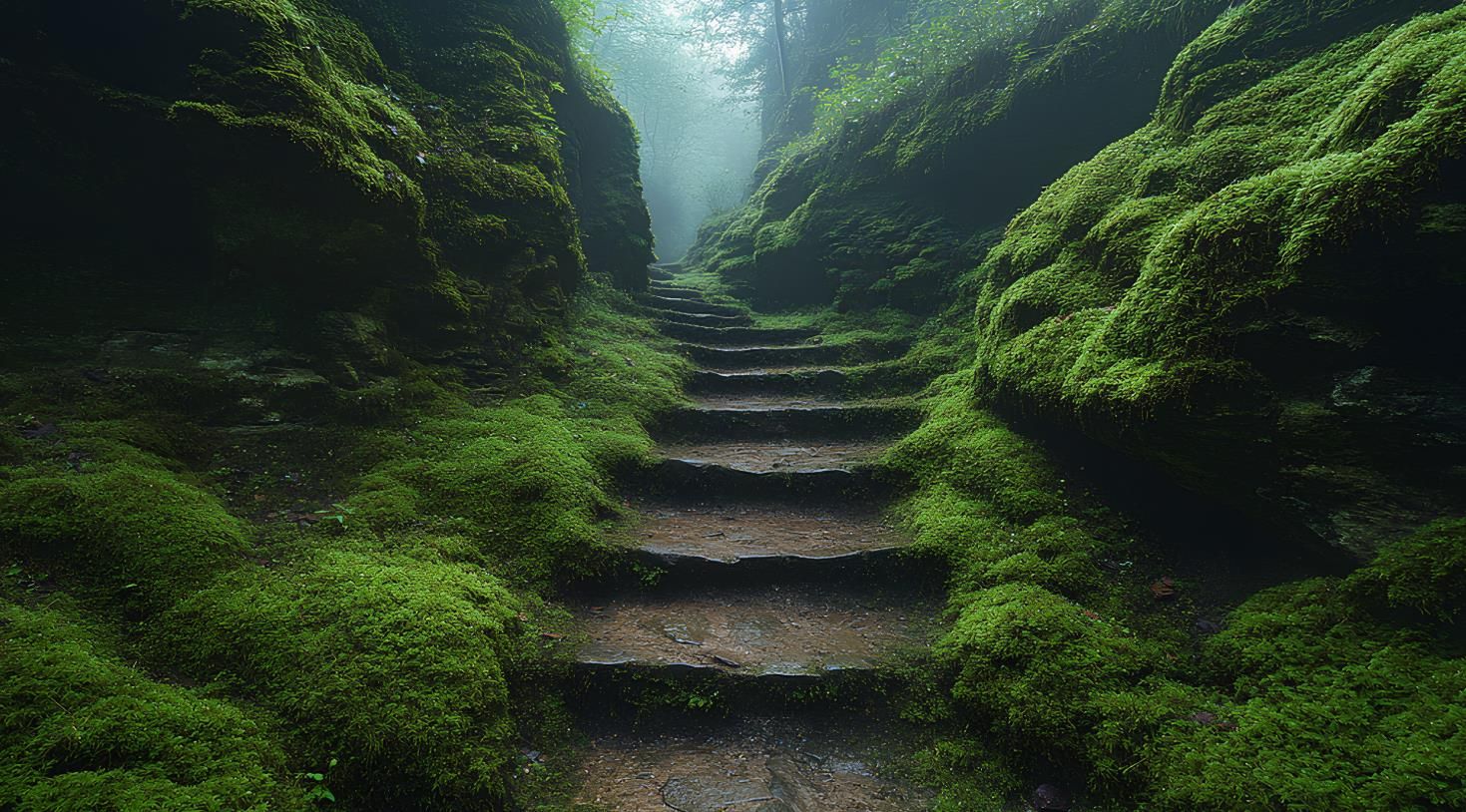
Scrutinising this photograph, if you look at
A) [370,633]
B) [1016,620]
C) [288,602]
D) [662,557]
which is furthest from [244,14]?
[1016,620]

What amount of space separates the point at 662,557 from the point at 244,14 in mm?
5344

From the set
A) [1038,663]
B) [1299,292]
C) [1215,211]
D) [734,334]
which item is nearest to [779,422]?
[734,334]

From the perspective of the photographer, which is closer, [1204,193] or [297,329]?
[1204,193]

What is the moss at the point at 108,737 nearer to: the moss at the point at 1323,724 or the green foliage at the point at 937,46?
the moss at the point at 1323,724

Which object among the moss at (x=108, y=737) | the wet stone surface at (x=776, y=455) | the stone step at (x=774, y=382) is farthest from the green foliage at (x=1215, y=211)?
the moss at (x=108, y=737)

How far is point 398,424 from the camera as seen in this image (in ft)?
16.7

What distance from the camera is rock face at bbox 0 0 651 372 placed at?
3977 mm

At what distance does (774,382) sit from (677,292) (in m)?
5.50

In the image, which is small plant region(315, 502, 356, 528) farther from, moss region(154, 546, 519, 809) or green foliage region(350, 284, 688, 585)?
moss region(154, 546, 519, 809)

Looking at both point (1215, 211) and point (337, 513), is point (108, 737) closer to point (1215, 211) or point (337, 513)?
point (337, 513)

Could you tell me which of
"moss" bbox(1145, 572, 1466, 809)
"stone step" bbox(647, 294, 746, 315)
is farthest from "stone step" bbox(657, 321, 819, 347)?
"moss" bbox(1145, 572, 1466, 809)

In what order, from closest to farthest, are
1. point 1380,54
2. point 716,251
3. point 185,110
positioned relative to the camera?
point 1380,54, point 185,110, point 716,251

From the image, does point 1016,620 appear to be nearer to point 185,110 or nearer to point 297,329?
point 297,329

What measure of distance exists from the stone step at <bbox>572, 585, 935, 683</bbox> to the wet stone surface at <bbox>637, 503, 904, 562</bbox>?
13.1 inches
